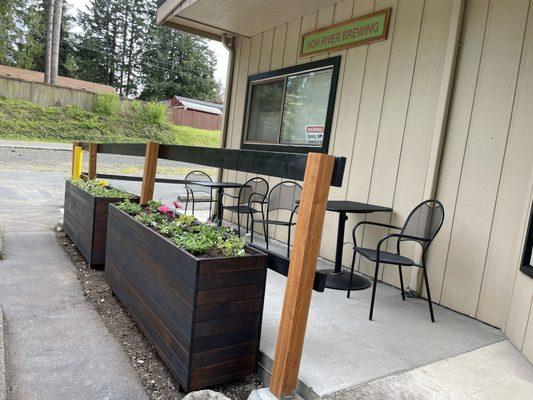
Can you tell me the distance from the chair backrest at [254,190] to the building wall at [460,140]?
1.19 m

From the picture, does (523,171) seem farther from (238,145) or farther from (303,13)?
(238,145)

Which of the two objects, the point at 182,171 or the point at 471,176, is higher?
the point at 471,176

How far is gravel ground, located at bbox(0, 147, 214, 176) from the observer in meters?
11.0

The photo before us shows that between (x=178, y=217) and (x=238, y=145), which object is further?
(x=238, y=145)

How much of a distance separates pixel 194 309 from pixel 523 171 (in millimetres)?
2118

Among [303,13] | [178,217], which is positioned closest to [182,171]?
[303,13]

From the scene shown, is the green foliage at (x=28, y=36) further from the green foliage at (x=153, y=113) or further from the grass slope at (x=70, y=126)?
the green foliage at (x=153, y=113)

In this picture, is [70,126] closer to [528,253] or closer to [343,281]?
[343,281]

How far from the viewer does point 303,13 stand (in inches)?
161

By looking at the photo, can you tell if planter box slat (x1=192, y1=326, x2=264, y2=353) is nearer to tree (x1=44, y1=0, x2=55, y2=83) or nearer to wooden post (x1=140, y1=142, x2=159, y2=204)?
wooden post (x1=140, y1=142, x2=159, y2=204)

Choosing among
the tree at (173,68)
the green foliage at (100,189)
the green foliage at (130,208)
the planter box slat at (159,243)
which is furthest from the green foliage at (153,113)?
the planter box slat at (159,243)

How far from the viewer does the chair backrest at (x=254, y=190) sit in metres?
4.63

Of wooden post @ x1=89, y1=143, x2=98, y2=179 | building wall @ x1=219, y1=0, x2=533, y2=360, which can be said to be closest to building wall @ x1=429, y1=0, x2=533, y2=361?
building wall @ x1=219, y1=0, x2=533, y2=360

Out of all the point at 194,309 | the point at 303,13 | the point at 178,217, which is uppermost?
the point at 303,13
